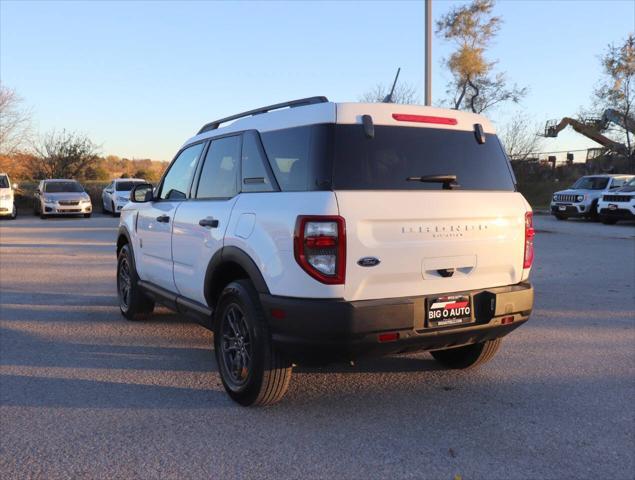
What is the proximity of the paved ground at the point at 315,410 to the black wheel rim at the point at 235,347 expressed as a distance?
0.20 metres

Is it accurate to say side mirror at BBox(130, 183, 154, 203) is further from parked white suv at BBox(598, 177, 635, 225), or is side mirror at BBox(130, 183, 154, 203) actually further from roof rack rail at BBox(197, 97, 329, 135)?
parked white suv at BBox(598, 177, 635, 225)

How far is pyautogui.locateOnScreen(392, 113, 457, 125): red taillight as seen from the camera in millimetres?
3898

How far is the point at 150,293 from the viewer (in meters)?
5.79

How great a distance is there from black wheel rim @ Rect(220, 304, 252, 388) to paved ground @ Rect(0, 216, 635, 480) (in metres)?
0.20

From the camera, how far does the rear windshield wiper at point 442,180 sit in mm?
3822

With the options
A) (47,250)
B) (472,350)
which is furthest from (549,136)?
(472,350)

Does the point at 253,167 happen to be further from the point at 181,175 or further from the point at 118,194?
the point at 118,194

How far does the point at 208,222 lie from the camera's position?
4434 millimetres

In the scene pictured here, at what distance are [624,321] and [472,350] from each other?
273 centimetres

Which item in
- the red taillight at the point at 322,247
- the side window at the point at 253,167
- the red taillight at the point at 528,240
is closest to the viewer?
the red taillight at the point at 322,247

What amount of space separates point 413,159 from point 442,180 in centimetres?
24

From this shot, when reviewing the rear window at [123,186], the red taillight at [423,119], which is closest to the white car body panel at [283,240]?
the red taillight at [423,119]

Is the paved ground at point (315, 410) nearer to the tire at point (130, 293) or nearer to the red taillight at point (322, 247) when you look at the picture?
the tire at point (130, 293)

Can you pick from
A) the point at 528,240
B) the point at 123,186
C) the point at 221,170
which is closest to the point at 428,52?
the point at 221,170
